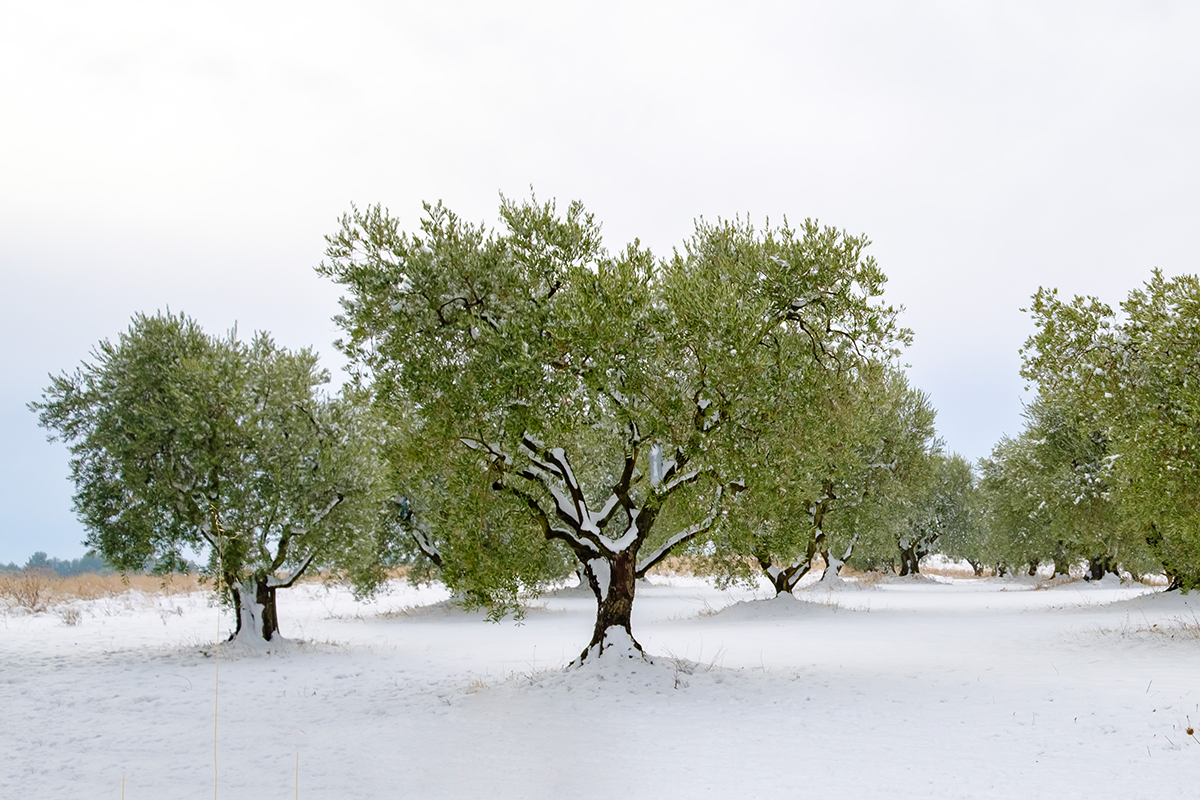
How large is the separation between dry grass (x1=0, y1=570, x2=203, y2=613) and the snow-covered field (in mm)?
12923

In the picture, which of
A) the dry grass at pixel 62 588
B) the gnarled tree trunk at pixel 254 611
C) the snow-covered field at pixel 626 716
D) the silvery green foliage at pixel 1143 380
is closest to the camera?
the snow-covered field at pixel 626 716

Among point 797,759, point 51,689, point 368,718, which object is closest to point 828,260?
point 797,759

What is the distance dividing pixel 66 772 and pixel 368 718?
15.0ft

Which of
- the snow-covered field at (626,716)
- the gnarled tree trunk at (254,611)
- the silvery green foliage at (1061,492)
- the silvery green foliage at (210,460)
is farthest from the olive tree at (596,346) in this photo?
the silvery green foliage at (1061,492)

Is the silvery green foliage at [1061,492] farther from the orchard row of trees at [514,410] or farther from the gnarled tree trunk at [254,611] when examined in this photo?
the gnarled tree trunk at [254,611]

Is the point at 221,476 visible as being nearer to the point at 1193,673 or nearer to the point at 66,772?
the point at 66,772

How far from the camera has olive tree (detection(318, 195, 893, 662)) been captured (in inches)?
608

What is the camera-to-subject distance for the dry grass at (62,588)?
3772 cm

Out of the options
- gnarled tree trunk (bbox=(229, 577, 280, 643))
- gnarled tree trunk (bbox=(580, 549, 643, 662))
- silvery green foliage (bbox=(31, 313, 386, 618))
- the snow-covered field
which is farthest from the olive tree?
gnarled tree trunk (bbox=(229, 577, 280, 643))

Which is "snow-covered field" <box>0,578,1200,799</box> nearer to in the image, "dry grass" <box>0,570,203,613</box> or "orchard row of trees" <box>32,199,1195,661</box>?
"orchard row of trees" <box>32,199,1195,661</box>

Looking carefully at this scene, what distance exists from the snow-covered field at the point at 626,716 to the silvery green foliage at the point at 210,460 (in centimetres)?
313

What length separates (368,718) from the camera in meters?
14.8

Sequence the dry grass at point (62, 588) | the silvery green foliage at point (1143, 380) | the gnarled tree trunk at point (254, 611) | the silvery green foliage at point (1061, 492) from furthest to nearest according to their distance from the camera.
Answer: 1. the dry grass at point (62, 588)
2. the silvery green foliage at point (1061, 492)
3. the gnarled tree trunk at point (254, 611)
4. the silvery green foliage at point (1143, 380)

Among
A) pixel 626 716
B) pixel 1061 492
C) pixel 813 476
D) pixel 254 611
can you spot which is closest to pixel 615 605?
pixel 626 716
